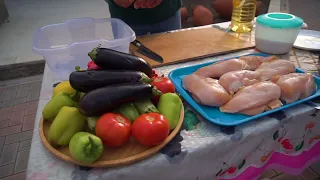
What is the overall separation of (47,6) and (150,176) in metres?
4.23

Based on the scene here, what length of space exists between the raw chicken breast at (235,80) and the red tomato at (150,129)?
0.89ft

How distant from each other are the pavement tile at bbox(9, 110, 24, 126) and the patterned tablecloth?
4.08ft

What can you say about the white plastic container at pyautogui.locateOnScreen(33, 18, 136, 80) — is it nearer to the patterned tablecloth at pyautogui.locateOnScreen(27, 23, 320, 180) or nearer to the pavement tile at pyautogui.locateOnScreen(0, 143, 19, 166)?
the patterned tablecloth at pyautogui.locateOnScreen(27, 23, 320, 180)

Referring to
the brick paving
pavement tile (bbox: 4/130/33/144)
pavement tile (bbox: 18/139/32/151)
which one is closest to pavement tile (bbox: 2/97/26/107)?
the brick paving

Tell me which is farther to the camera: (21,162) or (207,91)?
(21,162)

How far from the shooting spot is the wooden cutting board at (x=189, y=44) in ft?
3.26

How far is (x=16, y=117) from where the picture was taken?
187cm

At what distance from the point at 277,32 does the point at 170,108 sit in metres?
0.61

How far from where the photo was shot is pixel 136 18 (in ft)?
4.00

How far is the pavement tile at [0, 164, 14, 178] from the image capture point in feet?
4.74

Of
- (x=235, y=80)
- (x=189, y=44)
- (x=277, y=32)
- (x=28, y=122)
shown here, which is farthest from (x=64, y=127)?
(x=28, y=122)

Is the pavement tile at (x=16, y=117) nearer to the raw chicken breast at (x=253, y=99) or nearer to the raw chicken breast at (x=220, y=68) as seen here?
the raw chicken breast at (x=220, y=68)

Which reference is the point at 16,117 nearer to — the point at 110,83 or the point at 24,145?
the point at 24,145

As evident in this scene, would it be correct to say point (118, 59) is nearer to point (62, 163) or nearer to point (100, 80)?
point (100, 80)
